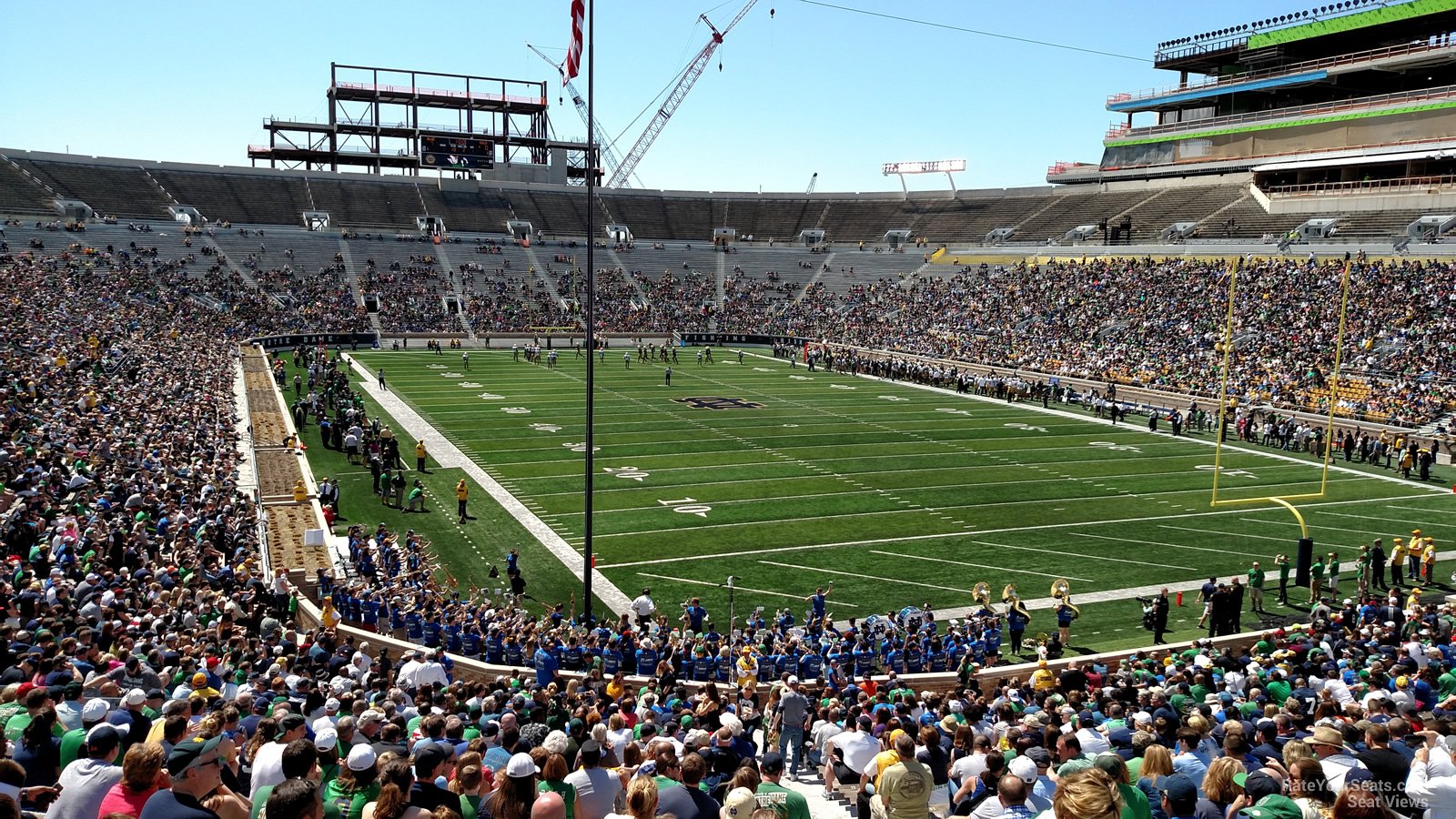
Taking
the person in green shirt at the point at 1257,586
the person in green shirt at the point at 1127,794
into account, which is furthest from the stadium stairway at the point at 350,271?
the person in green shirt at the point at 1127,794

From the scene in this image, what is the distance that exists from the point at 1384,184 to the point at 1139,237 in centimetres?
1250

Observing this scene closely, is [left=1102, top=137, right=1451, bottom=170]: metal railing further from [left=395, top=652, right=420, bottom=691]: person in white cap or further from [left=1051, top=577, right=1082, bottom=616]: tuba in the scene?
[left=395, top=652, right=420, bottom=691]: person in white cap

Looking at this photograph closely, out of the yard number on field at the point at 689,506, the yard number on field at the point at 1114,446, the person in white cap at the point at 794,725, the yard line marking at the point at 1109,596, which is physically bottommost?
the yard line marking at the point at 1109,596

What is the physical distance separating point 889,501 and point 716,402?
1562 cm

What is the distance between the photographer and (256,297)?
58031 millimetres

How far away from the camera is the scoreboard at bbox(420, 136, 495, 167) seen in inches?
3206

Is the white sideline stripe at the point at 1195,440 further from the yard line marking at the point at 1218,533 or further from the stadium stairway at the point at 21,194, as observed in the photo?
the stadium stairway at the point at 21,194

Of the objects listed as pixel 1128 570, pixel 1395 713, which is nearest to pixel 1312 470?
pixel 1128 570

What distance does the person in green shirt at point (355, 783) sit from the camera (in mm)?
5172

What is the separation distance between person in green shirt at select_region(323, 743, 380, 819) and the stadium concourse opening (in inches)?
1.2

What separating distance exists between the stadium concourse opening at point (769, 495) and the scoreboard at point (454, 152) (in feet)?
22.2

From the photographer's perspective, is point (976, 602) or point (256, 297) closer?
point (976, 602)

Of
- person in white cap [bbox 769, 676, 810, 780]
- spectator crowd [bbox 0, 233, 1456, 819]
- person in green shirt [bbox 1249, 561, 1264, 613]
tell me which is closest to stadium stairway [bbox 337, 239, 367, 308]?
spectator crowd [bbox 0, 233, 1456, 819]

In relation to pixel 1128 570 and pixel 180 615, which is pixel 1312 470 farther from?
pixel 180 615
